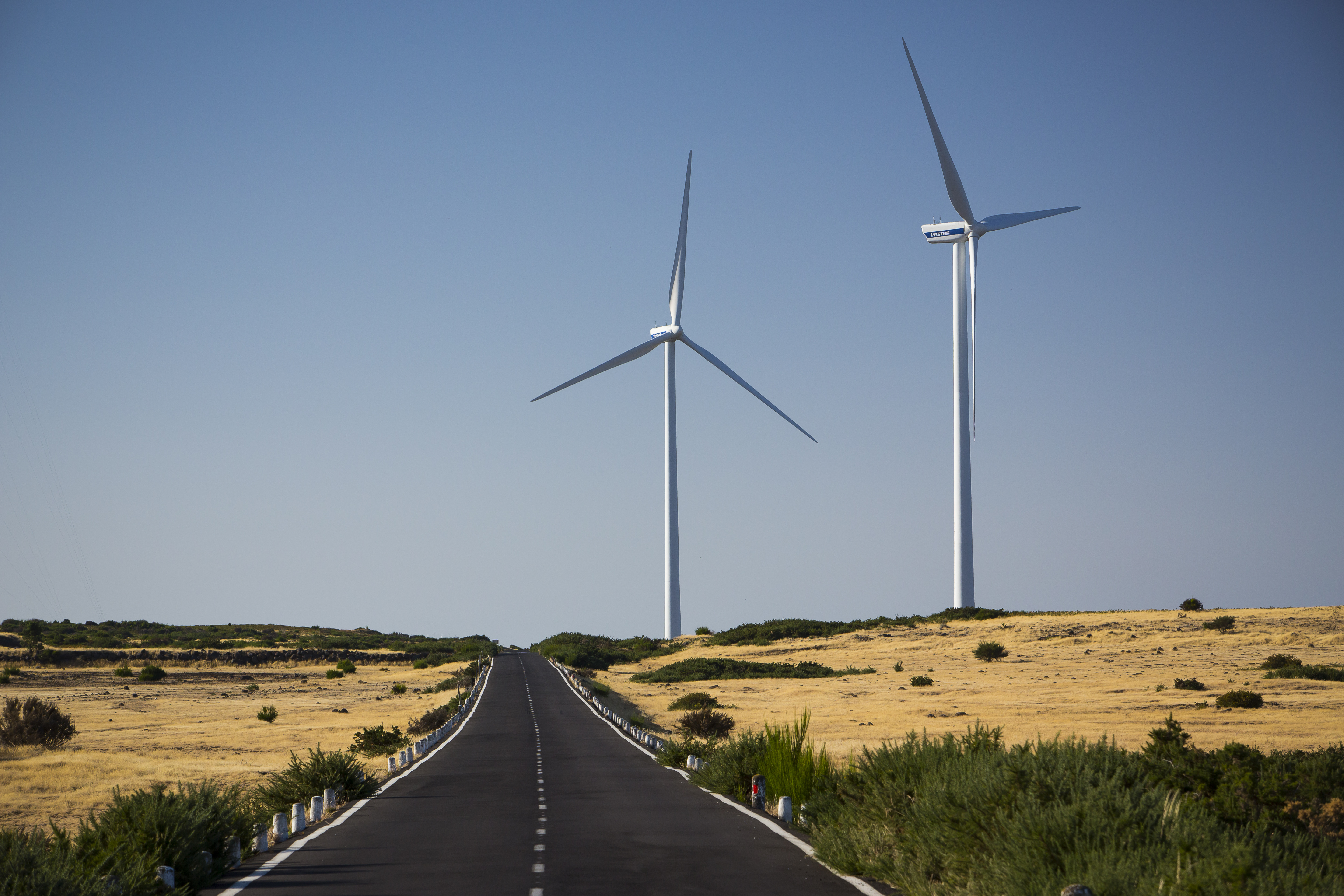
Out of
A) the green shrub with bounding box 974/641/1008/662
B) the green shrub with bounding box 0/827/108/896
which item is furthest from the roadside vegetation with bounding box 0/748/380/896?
the green shrub with bounding box 974/641/1008/662

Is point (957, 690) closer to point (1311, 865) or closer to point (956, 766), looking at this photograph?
point (956, 766)

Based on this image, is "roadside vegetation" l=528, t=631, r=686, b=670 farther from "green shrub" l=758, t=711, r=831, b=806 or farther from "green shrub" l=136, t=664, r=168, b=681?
"green shrub" l=758, t=711, r=831, b=806

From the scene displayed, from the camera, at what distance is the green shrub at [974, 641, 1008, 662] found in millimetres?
83375

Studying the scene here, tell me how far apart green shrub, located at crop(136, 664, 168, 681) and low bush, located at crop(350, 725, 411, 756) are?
169 feet

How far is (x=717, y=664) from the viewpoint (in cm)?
9506

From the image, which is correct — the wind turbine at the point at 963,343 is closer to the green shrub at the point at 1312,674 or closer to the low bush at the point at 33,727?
the green shrub at the point at 1312,674

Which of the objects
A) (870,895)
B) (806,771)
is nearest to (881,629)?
(806,771)

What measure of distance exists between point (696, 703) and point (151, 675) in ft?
158

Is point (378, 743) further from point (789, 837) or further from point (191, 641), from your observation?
point (191, 641)

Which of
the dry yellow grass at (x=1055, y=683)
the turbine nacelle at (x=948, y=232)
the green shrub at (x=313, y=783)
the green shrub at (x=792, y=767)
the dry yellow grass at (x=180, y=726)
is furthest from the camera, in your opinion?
the turbine nacelle at (x=948, y=232)

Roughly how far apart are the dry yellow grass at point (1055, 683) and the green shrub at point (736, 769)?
4.51 m

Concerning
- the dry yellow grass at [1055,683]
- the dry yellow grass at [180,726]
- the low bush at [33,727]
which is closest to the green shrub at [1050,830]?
the dry yellow grass at [1055,683]

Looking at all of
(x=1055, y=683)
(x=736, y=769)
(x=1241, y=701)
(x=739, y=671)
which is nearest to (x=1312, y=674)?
(x=1055, y=683)

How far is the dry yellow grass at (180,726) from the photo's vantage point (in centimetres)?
3291
